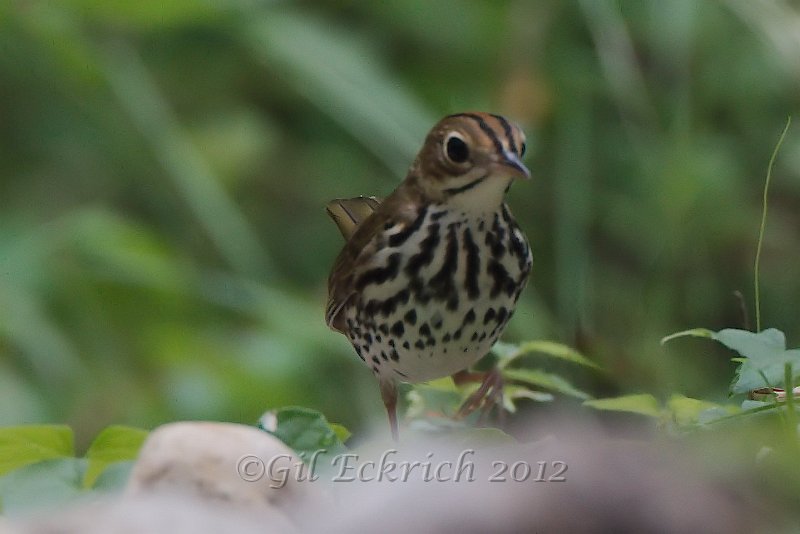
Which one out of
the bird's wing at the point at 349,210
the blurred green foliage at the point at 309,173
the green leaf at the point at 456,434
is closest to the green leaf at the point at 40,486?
the green leaf at the point at 456,434

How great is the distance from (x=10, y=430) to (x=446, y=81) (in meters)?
1.85

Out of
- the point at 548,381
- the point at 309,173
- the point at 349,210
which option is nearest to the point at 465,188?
the point at 548,381

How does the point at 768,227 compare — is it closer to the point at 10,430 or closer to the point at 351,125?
the point at 351,125

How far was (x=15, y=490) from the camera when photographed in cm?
101

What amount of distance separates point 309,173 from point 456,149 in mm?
1686

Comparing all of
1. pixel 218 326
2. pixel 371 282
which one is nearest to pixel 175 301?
pixel 218 326

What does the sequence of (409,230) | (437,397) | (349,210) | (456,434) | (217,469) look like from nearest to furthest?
1. (217,469)
2. (456,434)
3. (409,230)
4. (437,397)
5. (349,210)

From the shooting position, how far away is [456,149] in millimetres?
1154

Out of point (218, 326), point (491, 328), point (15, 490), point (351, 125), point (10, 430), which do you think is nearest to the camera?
point (15, 490)

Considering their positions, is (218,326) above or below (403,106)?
below

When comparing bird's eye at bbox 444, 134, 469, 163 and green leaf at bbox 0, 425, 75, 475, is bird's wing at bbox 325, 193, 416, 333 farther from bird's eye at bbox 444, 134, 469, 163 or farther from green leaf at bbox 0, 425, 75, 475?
green leaf at bbox 0, 425, 75, 475

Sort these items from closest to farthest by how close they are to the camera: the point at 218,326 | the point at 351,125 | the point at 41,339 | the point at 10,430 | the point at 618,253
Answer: the point at 10,430
the point at 41,339
the point at 218,326
the point at 351,125
the point at 618,253

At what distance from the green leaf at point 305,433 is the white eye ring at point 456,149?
0.25 m

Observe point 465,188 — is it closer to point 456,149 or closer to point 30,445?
point 456,149
